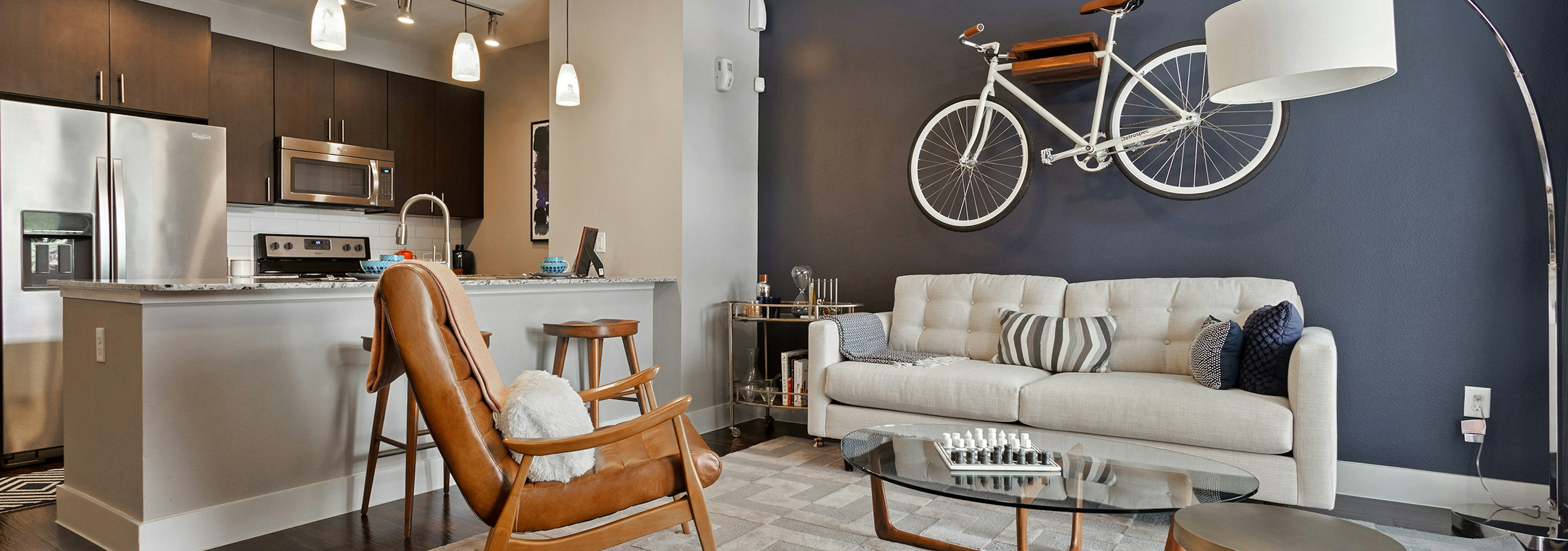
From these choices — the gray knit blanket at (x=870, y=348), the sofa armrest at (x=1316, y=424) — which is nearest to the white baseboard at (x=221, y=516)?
the gray knit blanket at (x=870, y=348)

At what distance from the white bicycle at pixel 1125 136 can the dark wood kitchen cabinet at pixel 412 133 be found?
11.4ft

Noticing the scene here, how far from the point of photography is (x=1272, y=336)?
2637 millimetres

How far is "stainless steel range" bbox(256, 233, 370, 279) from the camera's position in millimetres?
4836

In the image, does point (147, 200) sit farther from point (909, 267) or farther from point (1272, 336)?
point (1272, 336)

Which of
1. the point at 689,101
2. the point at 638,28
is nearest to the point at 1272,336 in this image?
the point at 689,101

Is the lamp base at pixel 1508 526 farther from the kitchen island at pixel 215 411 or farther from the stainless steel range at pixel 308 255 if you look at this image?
the stainless steel range at pixel 308 255

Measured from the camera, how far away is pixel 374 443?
8.73 feet

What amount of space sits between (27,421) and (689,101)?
3304 mm

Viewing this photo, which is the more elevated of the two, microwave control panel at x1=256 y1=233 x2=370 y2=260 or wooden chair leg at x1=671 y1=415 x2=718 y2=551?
microwave control panel at x1=256 y1=233 x2=370 y2=260

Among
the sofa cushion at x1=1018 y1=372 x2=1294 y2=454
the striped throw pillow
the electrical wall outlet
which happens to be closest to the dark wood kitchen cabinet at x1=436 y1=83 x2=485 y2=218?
the striped throw pillow

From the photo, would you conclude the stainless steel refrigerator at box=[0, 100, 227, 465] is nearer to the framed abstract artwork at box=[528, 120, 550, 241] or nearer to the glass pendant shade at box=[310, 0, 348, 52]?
the glass pendant shade at box=[310, 0, 348, 52]

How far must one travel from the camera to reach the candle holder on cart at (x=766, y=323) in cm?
395

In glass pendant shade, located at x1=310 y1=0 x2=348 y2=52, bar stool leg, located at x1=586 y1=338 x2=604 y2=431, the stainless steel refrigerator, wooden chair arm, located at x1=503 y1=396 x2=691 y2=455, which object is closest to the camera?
wooden chair arm, located at x1=503 y1=396 x2=691 y2=455

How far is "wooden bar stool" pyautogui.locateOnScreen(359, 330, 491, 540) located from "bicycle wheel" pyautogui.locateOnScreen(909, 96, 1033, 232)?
89.5 inches
